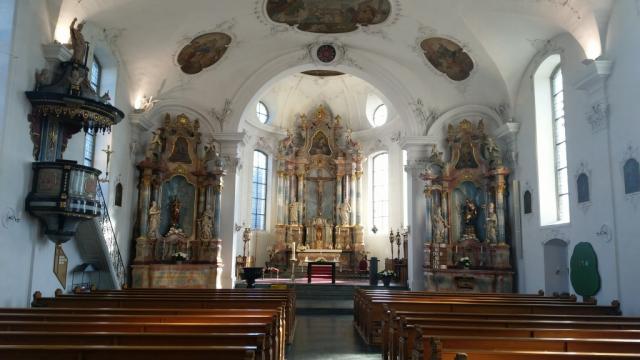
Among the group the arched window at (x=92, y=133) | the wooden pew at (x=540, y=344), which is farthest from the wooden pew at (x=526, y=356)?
the arched window at (x=92, y=133)

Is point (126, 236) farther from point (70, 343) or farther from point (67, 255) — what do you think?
point (70, 343)

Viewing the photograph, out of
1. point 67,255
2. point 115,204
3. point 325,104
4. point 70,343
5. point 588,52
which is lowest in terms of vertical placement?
point 70,343

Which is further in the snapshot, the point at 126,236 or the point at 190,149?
the point at 190,149

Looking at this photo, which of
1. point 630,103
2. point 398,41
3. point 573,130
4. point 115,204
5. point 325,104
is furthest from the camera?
point 325,104

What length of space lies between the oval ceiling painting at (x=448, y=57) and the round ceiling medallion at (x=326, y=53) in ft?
10.8

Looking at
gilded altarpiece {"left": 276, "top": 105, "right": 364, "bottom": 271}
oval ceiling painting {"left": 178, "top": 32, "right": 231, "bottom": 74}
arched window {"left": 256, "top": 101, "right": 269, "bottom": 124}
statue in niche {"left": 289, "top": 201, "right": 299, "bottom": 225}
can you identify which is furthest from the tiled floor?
arched window {"left": 256, "top": 101, "right": 269, "bottom": 124}

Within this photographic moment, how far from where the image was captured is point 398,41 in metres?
17.6

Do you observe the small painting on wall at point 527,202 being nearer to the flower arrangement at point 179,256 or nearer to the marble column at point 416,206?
the marble column at point 416,206

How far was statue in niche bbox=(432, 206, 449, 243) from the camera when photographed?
17.7 metres

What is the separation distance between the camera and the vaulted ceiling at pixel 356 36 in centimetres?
1299

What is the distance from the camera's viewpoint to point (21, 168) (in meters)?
9.76

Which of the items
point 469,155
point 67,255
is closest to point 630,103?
point 469,155

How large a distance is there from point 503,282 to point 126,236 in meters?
12.3

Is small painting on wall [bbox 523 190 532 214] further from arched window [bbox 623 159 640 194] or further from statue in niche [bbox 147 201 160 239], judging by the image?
statue in niche [bbox 147 201 160 239]
